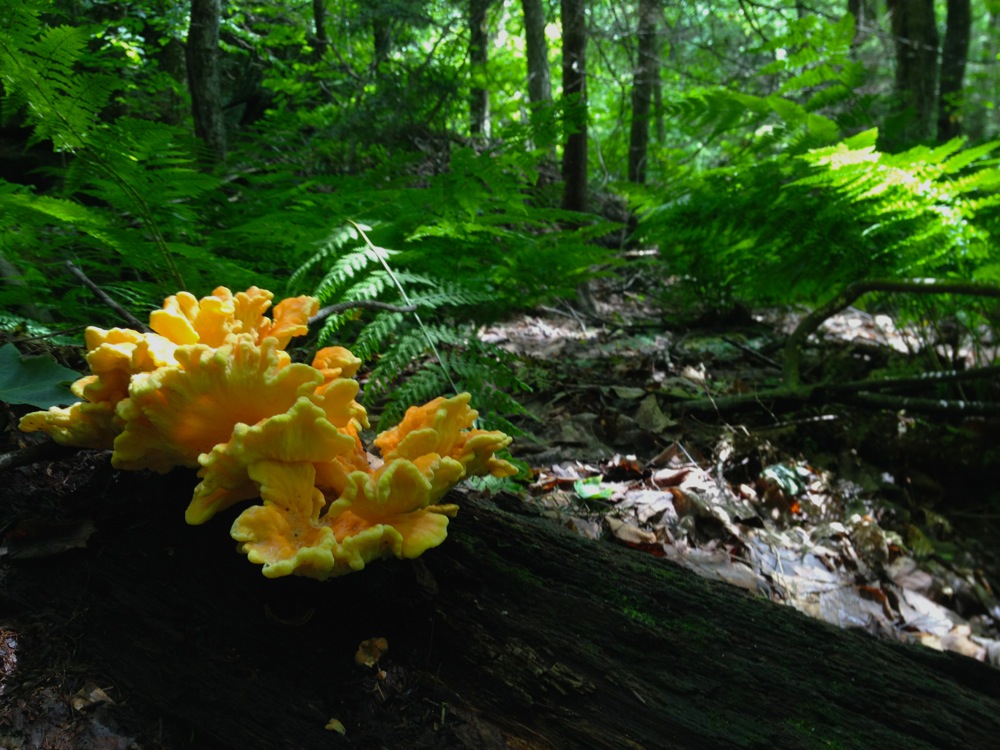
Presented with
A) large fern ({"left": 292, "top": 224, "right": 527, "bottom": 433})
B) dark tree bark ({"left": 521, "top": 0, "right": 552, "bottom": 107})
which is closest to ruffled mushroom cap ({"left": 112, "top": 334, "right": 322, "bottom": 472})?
large fern ({"left": 292, "top": 224, "right": 527, "bottom": 433})

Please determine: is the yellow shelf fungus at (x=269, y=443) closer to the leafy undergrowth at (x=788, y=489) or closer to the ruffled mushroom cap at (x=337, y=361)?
the ruffled mushroom cap at (x=337, y=361)

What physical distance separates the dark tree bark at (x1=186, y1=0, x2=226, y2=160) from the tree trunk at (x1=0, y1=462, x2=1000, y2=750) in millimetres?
3149

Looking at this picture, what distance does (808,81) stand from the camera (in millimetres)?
5031

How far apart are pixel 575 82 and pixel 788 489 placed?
3.67m

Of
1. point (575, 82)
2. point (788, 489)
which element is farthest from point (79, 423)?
point (575, 82)

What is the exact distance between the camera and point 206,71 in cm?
395

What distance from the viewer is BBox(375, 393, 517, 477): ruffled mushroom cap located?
1372 mm

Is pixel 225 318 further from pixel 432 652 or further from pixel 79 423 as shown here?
pixel 432 652

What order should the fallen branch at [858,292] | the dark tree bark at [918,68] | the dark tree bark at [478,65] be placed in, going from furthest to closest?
the dark tree bark at [918,68] < the dark tree bark at [478,65] < the fallen branch at [858,292]

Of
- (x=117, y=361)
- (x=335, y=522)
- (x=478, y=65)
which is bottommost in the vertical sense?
(x=335, y=522)

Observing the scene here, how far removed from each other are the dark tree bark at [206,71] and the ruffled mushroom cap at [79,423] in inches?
116

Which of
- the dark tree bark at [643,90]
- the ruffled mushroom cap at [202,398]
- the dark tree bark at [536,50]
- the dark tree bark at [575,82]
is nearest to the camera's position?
the ruffled mushroom cap at [202,398]

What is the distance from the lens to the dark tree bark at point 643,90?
6.55 m

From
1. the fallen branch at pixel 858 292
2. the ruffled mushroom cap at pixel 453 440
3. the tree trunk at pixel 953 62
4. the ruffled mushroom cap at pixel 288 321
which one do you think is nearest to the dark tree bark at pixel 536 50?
the fallen branch at pixel 858 292
